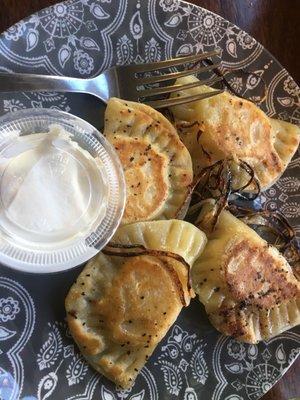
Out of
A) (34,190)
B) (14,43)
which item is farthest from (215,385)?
(14,43)

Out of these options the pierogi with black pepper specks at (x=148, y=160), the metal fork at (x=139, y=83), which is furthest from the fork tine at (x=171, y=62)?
the pierogi with black pepper specks at (x=148, y=160)

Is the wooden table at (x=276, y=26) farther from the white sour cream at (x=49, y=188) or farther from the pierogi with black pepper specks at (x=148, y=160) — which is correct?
the white sour cream at (x=49, y=188)

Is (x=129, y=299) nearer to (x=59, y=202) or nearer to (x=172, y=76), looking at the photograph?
(x=59, y=202)

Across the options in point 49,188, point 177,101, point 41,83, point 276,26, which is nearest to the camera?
point 49,188

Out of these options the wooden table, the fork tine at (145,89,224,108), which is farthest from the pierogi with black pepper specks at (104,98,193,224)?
the wooden table

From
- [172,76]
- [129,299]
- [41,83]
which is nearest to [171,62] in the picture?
[172,76]

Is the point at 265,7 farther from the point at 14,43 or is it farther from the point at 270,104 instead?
the point at 14,43
